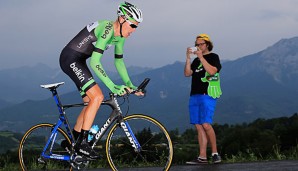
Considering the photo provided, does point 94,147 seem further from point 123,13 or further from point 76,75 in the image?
point 123,13

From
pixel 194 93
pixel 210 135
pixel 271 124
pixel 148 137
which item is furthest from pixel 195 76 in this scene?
pixel 271 124

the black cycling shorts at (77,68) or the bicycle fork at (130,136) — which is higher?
the black cycling shorts at (77,68)

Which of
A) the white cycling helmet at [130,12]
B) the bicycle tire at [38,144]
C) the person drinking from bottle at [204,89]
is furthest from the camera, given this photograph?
the person drinking from bottle at [204,89]

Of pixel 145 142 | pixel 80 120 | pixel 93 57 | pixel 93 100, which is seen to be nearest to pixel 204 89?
pixel 145 142

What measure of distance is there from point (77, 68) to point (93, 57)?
389 mm

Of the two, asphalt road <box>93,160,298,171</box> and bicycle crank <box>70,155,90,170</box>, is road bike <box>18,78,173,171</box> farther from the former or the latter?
asphalt road <box>93,160,298,171</box>

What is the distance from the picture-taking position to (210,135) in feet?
28.1

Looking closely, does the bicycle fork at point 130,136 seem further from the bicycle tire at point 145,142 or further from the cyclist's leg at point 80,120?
the cyclist's leg at point 80,120

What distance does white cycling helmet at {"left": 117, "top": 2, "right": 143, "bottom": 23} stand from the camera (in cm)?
568

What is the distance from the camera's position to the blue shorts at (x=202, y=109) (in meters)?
8.42

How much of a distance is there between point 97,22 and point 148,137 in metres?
1.68

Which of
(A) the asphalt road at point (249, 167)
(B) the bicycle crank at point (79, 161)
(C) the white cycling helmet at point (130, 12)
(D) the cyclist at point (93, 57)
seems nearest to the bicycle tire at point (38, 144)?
(B) the bicycle crank at point (79, 161)

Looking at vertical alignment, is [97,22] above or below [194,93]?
above

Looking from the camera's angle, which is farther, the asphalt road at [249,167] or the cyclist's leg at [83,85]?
the asphalt road at [249,167]
